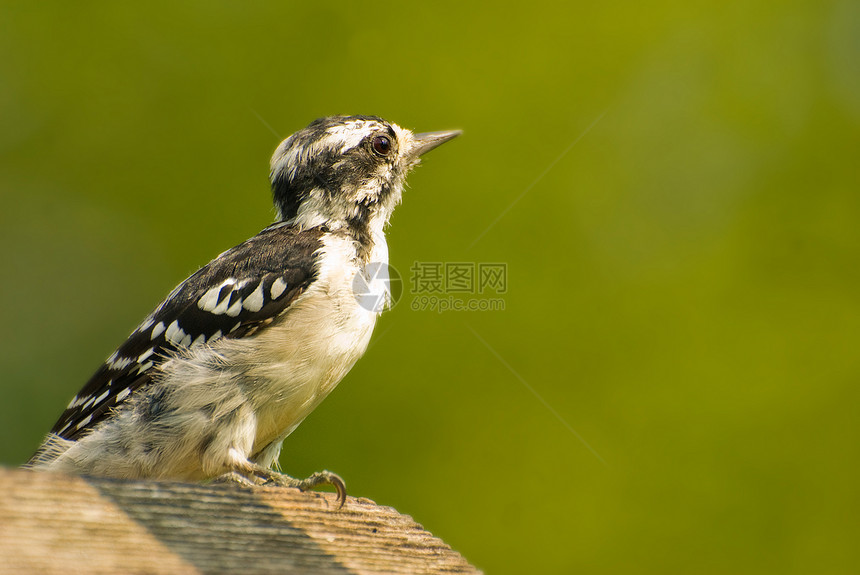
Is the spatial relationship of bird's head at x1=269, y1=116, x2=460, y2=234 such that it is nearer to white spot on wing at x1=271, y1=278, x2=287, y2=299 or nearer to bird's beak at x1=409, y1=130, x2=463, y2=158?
bird's beak at x1=409, y1=130, x2=463, y2=158

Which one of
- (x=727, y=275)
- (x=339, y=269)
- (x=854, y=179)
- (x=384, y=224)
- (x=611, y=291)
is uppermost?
(x=854, y=179)

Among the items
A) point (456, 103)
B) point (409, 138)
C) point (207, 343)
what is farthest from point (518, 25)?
point (207, 343)

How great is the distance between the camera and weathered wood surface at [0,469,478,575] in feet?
7.21

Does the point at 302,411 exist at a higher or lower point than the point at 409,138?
lower

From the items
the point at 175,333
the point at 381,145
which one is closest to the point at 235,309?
the point at 175,333

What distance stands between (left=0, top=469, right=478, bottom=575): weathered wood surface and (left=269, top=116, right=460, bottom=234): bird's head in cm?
204

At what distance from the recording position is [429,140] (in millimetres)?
5332

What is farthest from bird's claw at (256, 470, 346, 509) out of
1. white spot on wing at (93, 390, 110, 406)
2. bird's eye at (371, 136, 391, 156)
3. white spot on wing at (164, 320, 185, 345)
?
bird's eye at (371, 136, 391, 156)

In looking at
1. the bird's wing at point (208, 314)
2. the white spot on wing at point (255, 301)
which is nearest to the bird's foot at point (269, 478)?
the bird's wing at point (208, 314)

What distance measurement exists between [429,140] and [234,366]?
2.06m

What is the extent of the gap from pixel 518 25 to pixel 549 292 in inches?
71.8

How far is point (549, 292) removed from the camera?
5.66m

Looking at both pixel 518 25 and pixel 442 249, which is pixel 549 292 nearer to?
pixel 442 249

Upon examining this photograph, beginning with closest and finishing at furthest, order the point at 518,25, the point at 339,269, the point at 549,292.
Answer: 1. the point at 339,269
2. the point at 549,292
3. the point at 518,25
